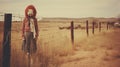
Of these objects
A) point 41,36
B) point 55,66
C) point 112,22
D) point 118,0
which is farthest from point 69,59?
point 118,0

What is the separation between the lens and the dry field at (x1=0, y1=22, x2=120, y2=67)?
3.21 metres

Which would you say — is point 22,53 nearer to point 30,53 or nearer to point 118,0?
point 30,53

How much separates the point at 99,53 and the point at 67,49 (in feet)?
1.40

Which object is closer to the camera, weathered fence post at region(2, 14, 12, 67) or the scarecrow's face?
weathered fence post at region(2, 14, 12, 67)

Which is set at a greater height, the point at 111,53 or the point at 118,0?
the point at 118,0

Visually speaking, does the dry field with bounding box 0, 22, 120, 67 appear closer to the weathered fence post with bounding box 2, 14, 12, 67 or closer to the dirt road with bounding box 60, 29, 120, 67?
the dirt road with bounding box 60, 29, 120, 67

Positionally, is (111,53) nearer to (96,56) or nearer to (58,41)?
(96,56)

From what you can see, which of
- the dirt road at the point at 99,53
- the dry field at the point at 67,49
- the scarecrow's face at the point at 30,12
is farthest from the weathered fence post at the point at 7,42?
the dirt road at the point at 99,53

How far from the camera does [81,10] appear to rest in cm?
328

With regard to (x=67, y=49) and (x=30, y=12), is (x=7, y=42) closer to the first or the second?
(x=30, y=12)

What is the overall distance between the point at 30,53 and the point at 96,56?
2.83ft

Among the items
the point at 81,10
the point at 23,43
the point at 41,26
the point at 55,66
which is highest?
the point at 81,10

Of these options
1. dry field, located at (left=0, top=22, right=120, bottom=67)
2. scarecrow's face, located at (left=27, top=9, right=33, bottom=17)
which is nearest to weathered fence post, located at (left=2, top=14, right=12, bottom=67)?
dry field, located at (left=0, top=22, right=120, bottom=67)

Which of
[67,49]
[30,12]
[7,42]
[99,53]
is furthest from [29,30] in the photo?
[99,53]
